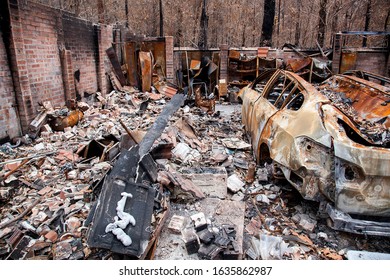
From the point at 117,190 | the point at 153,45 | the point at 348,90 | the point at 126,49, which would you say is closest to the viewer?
the point at 117,190

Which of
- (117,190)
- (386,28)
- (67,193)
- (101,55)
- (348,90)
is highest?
(386,28)

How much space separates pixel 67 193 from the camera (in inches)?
150

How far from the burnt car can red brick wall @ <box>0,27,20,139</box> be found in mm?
5078

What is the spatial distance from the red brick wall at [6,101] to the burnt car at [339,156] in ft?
16.7

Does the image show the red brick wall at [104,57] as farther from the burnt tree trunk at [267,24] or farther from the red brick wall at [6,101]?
the burnt tree trunk at [267,24]

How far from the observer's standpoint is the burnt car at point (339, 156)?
2.80 m

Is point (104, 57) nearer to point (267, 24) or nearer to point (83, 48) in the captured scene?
point (83, 48)

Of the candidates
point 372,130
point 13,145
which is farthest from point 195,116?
point 372,130

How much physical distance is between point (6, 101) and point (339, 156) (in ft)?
19.6

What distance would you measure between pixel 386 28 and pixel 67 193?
70.2ft

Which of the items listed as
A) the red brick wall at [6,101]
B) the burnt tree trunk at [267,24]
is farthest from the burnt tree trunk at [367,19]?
the red brick wall at [6,101]

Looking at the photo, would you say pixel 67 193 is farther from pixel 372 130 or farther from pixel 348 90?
pixel 348 90

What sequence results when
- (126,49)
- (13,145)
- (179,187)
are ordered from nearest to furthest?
(179,187)
(13,145)
(126,49)

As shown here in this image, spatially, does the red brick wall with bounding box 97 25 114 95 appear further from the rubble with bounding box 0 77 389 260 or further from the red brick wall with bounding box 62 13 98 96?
the rubble with bounding box 0 77 389 260
